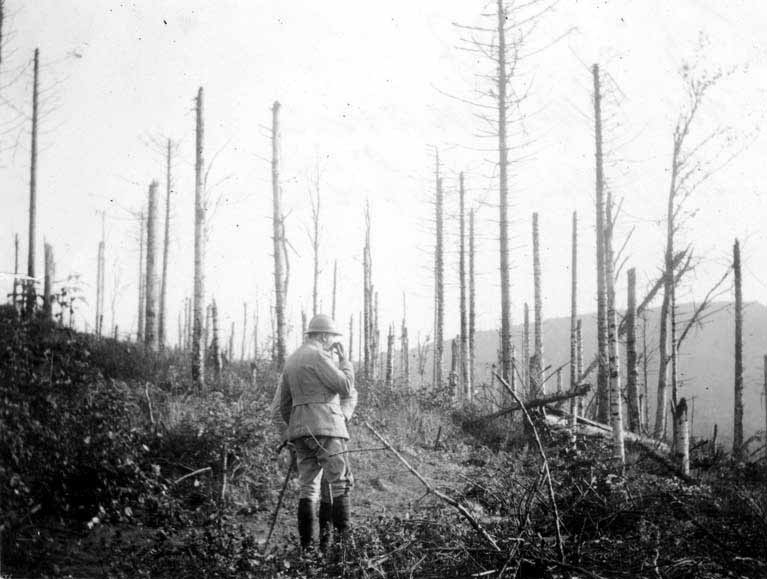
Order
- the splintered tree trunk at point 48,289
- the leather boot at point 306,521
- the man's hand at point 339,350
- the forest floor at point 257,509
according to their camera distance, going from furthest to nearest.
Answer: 1. the splintered tree trunk at point 48,289
2. the man's hand at point 339,350
3. the leather boot at point 306,521
4. the forest floor at point 257,509

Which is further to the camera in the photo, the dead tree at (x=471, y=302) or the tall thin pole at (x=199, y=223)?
the dead tree at (x=471, y=302)

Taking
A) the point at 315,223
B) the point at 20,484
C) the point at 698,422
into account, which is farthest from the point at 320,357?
the point at 698,422

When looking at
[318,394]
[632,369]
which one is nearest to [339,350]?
[318,394]

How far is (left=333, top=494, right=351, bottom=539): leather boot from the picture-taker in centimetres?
543

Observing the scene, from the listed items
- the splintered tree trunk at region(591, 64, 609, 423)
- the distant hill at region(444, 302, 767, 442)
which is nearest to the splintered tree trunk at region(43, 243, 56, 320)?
the splintered tree trunk at region(591, 64, 609, 423)

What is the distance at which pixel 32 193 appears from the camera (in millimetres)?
18875

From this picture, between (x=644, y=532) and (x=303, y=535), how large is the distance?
3.10m

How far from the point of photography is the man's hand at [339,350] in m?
6.04

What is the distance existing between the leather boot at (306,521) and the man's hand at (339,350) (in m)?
1.39

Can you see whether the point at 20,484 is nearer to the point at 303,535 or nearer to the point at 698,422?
the point at 303,535

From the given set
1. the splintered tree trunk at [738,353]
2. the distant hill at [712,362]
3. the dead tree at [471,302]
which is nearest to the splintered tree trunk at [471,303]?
the dead tree at [471,302]

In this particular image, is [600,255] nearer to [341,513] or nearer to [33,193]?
[341,513]

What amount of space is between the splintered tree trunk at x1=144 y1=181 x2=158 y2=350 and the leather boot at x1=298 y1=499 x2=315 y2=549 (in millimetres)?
15498

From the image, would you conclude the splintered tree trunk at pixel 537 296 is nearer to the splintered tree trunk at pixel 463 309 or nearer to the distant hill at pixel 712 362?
the splintered tree trunk at pixel 463 309
